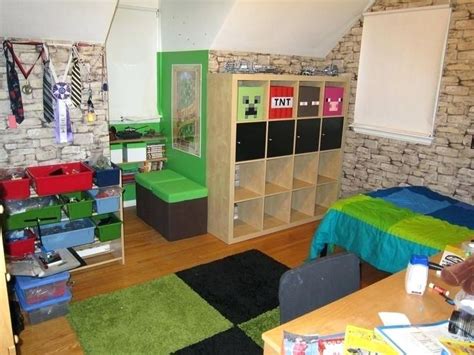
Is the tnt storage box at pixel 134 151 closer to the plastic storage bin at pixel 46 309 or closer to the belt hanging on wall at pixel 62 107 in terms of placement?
the belt hanging on wall at pixel 62 107

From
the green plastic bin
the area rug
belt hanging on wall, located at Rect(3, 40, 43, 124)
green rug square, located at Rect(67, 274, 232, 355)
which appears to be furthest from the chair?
belt hanging on wall, located at Rect(3, 40, 43, 124)

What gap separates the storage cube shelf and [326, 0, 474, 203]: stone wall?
329 mm

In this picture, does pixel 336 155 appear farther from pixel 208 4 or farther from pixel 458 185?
pixel 208 4

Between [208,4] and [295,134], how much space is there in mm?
1533

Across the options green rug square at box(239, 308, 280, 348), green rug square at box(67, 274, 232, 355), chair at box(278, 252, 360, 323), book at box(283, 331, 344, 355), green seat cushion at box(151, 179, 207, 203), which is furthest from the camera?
green seat cushion at box(151, 179, 207, 203)

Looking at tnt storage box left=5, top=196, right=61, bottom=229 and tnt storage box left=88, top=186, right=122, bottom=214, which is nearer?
tnt storage box left=5, top=196, right=61, bottom=229

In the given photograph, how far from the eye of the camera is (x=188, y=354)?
2.35 m

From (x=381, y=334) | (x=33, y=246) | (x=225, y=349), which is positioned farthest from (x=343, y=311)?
(x=33, y=246)

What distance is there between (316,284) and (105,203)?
82.3 inches

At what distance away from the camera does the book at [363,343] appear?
127 cm

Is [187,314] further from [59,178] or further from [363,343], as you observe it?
[363,343]

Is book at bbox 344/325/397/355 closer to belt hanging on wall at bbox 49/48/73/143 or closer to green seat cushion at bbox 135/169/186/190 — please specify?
belt hanging on wall at bbox 49/48/73/143

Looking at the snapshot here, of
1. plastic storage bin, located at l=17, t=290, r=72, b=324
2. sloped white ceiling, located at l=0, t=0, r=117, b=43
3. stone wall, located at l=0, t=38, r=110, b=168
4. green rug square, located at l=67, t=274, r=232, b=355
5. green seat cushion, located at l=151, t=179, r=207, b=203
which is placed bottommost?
green rug square, located at l=67, t=274, r=232, b=355

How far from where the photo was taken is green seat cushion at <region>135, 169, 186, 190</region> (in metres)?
4.16
